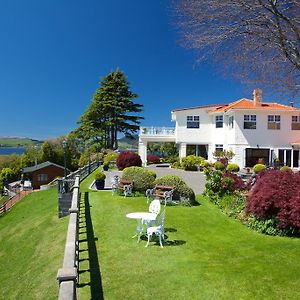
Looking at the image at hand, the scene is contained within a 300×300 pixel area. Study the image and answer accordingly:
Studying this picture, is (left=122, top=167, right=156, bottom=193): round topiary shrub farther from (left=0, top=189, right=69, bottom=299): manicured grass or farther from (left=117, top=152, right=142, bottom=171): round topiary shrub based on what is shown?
(left=117, top=152, right=142, bottom=171): round topiary shrub

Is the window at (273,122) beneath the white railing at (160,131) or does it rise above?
above

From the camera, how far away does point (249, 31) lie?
9.45 meters

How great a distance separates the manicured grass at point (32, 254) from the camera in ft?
28.3

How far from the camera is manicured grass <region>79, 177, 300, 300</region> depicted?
268 inches

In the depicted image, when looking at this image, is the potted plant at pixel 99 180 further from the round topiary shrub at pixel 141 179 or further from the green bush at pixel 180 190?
the green bush at pixel 180 190

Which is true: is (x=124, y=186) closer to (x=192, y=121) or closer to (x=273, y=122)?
(x=273, y=122)

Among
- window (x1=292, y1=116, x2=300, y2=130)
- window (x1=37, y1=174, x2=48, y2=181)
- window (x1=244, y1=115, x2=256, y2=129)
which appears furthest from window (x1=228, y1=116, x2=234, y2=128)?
window (x1=37, y1=174, x2=48, y2=181)

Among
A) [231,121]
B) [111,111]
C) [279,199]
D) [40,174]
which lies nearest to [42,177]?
[40,174]

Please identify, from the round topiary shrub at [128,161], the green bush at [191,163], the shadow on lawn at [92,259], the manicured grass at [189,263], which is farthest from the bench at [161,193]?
the green bush at [191,163]

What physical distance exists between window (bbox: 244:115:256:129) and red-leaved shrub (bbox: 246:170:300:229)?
74.1 feet

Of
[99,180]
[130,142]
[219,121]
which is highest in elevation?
[219,121]

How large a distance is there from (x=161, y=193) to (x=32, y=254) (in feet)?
22.9

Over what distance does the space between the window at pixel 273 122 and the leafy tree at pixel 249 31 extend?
24490 mm

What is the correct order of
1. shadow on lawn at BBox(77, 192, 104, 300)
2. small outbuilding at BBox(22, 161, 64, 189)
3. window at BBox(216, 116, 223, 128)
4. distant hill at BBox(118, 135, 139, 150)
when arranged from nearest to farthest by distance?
1. shadow on lawn at BBox(77, 192, 104, 300)
2. window at BBox(216, 116, 223, 128)
3. small outbuilding at BBox(22, 161, 64, 189)
4. distant hill at BBox(118, 135, 139, 150)
